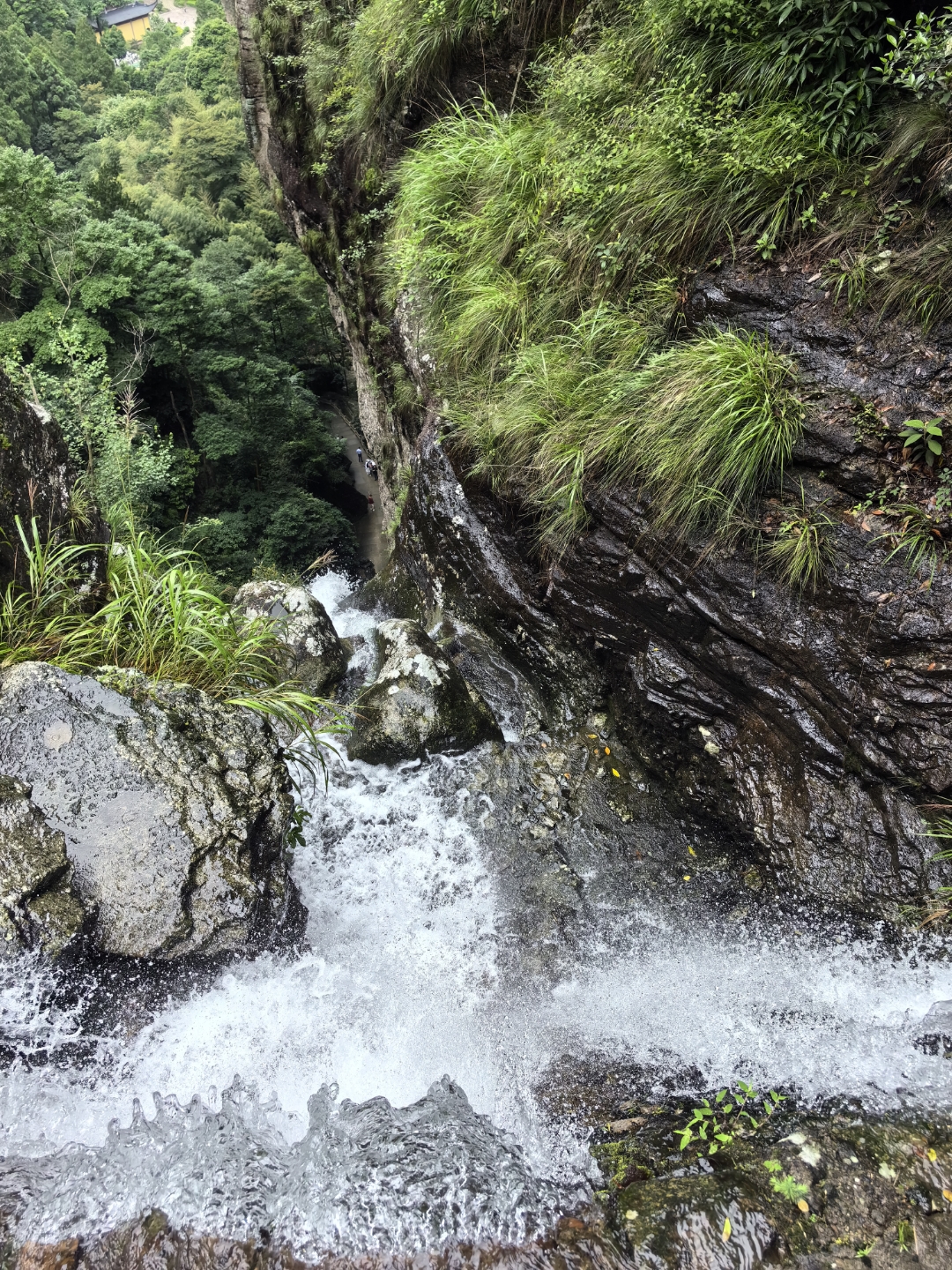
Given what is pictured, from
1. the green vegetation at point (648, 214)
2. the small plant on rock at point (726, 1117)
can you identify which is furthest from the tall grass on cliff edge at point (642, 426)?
the small plant on rock at point (726, 1117)

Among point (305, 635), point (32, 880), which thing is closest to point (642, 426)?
point (305, 635)

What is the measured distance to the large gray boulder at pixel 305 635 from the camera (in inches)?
246

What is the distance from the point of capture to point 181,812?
3.57 metres

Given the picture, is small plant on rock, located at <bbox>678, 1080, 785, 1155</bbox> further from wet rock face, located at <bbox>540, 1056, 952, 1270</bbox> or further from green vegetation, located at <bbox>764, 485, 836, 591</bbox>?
green vegetation, located at <bbox>764, 485, 836, 591</bbox>

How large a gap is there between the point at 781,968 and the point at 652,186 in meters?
4.87

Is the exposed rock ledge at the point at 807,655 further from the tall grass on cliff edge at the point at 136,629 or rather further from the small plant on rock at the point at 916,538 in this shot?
the tall grass on cliff edge at the point at 136,629

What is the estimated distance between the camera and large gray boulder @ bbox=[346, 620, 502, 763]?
5.26 meters

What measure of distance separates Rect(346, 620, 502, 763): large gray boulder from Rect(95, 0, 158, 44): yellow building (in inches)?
3587

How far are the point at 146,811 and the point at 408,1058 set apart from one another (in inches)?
74.7

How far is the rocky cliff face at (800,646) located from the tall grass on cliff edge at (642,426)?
6.3 inches

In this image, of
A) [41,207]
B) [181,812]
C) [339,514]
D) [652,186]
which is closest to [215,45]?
[41,207]

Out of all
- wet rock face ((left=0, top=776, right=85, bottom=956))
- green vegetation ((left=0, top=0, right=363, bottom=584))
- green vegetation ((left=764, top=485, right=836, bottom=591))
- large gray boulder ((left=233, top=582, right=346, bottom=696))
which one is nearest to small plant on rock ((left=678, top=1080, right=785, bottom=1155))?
green vegetation ((left=764, top=485, right=836, bottom=591))

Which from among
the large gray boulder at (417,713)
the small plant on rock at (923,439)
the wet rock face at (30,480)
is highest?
the wet rock face at (30,480)

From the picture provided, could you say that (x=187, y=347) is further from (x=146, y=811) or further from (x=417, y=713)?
(x=146, y=811)
